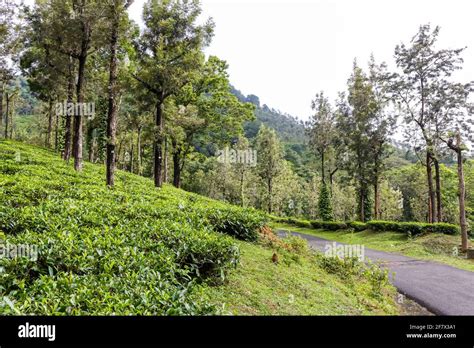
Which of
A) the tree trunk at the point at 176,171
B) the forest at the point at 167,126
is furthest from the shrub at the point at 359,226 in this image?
the tree trunk at the point at 176,171

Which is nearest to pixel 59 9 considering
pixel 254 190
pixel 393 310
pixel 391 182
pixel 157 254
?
pixel 157 254

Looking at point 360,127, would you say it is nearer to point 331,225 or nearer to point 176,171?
point 331,225

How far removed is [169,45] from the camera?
2005 cm

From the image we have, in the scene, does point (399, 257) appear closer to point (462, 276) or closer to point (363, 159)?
point (462, 276)

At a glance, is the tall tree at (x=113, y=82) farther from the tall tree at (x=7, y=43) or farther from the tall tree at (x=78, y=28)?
the tall tree at (x=7, y=43)

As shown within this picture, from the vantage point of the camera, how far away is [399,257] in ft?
56.9

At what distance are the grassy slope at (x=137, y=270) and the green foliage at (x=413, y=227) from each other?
1450cm

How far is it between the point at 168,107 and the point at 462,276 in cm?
2226

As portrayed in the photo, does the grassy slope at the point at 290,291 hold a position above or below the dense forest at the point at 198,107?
below

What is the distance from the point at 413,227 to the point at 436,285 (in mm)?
14451

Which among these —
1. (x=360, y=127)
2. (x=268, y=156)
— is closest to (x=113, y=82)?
(x=360, y=127)

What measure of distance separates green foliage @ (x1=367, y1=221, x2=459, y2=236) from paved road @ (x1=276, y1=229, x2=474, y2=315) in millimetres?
7656

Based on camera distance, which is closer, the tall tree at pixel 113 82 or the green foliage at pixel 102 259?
the green foliage at pixel 102 259

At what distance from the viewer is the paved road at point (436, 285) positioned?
27.9 ft
